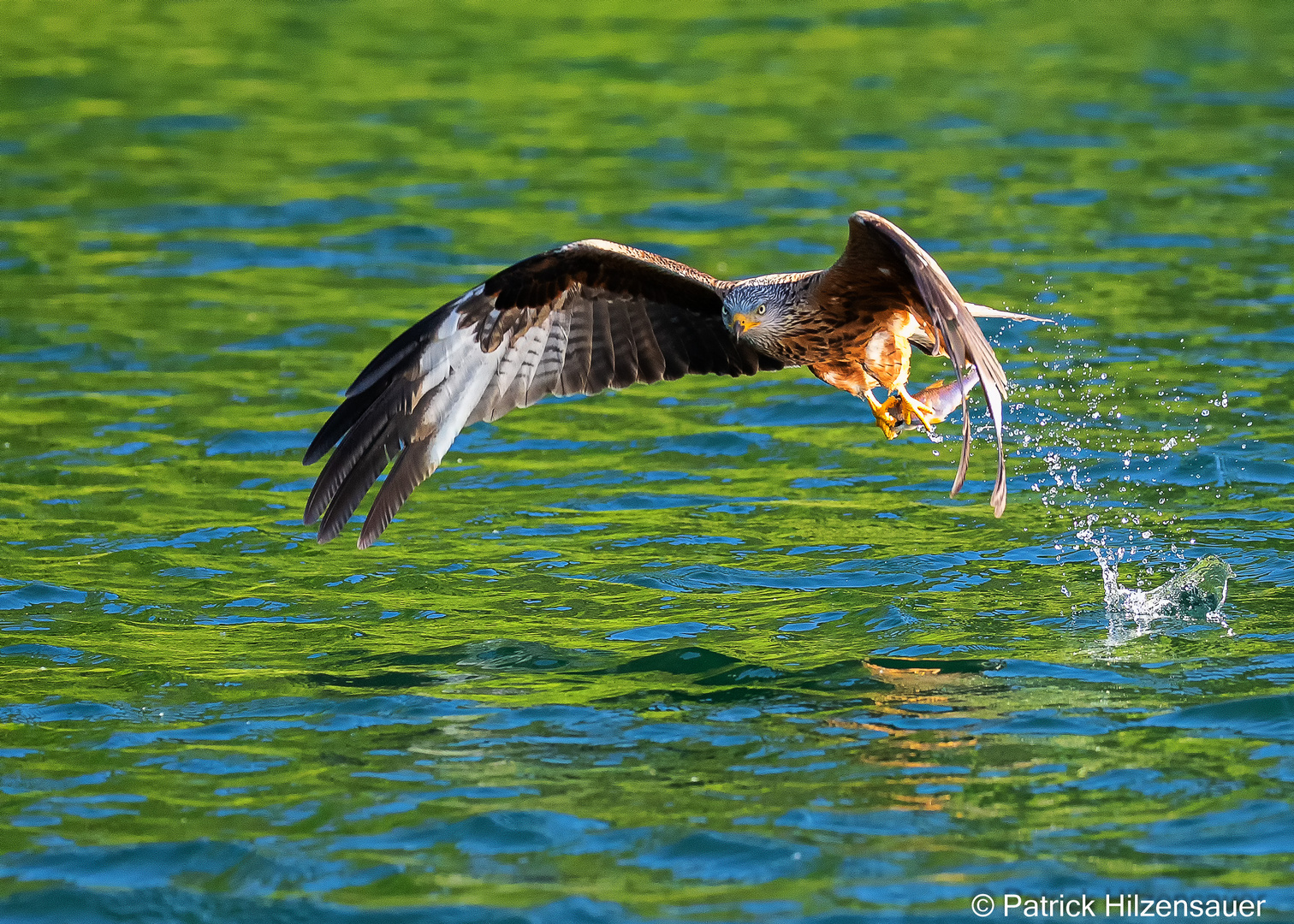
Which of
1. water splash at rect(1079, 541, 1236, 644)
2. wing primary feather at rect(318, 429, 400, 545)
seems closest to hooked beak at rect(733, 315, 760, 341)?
wing primary feather at rect(318, 429, 400, 545)

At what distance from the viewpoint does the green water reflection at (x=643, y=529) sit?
6.56 meters

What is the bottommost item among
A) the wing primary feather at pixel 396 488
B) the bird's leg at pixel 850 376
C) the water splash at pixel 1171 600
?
the water splash at pixel 1171 600

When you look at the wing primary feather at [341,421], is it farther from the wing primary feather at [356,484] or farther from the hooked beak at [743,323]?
the hooked beak at [743,323]

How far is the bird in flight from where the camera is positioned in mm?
8688

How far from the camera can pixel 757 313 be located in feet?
28.7

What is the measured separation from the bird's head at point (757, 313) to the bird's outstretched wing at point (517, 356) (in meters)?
0.33

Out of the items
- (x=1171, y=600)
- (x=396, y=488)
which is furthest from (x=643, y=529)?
(x=1171, y=600)

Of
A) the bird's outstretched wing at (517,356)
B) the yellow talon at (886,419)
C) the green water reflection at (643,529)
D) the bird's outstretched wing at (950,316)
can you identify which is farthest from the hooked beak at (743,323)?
the green water reflection at (643,529)

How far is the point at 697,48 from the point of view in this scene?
23.5 m

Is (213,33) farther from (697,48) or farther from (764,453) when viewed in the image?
(764,453)

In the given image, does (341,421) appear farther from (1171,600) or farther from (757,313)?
(1171,600)

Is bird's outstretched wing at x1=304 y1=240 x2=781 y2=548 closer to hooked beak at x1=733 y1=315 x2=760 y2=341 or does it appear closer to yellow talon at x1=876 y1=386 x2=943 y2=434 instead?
hooked beak at x1=733 y1=315 x2=760 y2=341

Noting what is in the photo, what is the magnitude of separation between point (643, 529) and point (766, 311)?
86.2 inches

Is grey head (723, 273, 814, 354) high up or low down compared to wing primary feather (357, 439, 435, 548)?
up
